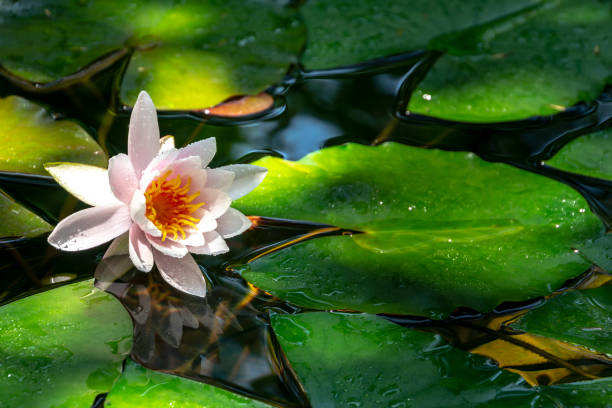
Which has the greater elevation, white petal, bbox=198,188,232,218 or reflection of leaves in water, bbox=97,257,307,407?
white petal, bbox=198,188,232,218

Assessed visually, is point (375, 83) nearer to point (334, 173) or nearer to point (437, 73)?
point (437, 73)

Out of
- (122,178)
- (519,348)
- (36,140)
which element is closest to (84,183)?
(122,178)

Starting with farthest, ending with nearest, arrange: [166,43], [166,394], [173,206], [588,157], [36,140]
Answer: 1. [166,43]
2. [588,157]
3. [36,140]
4. [173,206]
5. [166,394]

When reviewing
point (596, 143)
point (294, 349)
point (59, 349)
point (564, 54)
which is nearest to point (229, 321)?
point (294, 349)

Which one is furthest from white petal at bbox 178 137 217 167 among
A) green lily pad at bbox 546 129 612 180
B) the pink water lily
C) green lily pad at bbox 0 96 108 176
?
green lily pad at bbox 546 129 612 180

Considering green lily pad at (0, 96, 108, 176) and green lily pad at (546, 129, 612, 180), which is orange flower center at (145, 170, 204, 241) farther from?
green lily pad at (546, 129, 612, 180)

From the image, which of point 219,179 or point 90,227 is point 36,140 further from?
point 219,179
